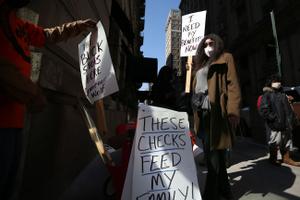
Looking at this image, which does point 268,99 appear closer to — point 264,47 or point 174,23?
point 264,47

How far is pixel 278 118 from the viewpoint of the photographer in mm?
4812

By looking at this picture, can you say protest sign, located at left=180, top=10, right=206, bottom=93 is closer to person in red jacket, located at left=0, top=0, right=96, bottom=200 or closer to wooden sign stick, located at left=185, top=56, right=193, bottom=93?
wooden sign stick, located at left=185, top=56, right=193, bottom=93

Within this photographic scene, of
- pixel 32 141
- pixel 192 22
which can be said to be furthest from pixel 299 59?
pixel 32 141

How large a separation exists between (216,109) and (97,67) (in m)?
1.34

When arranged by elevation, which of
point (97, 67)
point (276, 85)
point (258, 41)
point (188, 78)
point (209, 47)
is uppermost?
point (258, 41)

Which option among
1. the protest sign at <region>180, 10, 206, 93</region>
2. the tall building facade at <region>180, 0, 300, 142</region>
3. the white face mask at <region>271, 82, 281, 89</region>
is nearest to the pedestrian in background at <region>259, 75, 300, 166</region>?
the white face mask at <region>271, 82, 281, 89</region>

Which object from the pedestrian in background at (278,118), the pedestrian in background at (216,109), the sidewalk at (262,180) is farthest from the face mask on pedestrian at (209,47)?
the pedestrian in background at (278,118)

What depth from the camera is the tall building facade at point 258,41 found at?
41.9ft

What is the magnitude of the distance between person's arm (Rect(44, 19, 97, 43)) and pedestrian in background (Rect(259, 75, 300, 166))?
154 inches

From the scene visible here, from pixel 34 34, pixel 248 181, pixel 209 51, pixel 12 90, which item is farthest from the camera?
pixel 248 181

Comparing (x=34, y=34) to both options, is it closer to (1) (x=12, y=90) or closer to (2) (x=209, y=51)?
(1) (x=12, y=90)

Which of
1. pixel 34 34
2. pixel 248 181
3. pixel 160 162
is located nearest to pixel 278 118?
pixel 248 181

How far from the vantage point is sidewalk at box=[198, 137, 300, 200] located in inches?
122

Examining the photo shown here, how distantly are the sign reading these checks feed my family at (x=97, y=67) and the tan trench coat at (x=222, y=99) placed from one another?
1.20 metres
